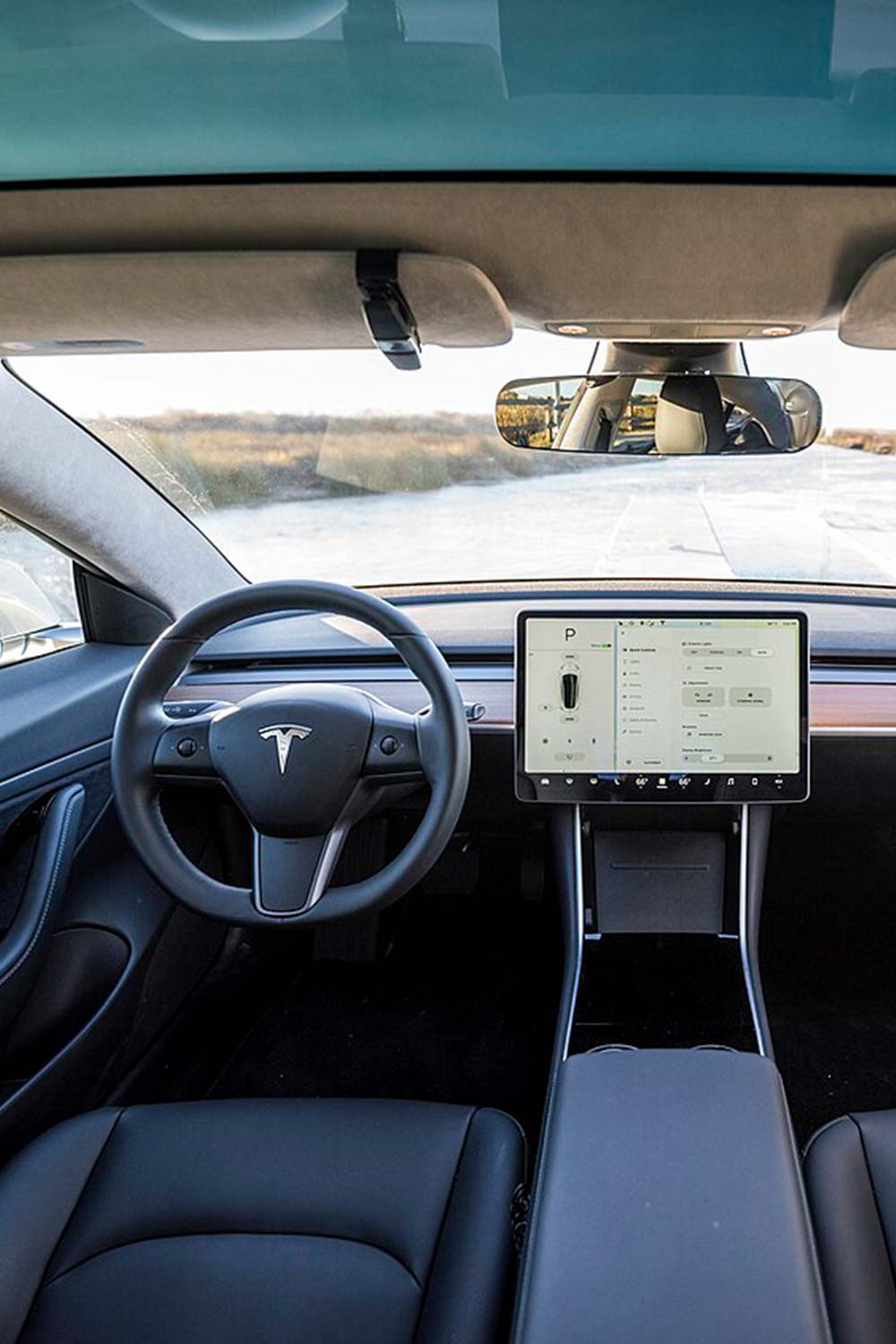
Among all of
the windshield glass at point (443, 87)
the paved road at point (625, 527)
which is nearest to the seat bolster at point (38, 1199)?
the windshield glass at point (443, 87)

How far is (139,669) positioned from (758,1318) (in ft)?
4.28

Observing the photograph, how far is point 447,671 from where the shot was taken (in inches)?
73.4

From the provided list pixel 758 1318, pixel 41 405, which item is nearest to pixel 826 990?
pixel 758 1318

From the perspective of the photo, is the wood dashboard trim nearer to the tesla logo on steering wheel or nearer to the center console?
the center console

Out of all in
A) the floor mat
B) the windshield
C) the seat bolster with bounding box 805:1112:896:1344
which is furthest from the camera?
the windshield

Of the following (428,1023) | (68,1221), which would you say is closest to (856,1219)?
(68,1221)

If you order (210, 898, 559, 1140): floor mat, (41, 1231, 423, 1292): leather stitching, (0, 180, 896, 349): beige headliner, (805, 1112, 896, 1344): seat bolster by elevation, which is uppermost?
(0, 180, 896, 349): beige headliner

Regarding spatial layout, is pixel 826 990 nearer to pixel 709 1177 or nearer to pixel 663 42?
pixel 709 1177

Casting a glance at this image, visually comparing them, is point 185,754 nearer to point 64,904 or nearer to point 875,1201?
point 64,904

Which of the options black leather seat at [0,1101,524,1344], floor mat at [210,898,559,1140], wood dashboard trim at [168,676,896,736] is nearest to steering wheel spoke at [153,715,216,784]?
wood dashboard trim at [168,676,896,736]

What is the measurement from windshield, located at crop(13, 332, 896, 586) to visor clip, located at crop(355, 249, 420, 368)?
3.74 ft

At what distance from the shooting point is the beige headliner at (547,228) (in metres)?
1.32

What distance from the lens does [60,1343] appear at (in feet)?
4.46

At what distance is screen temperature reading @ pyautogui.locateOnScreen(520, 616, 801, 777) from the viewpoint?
2162mm
